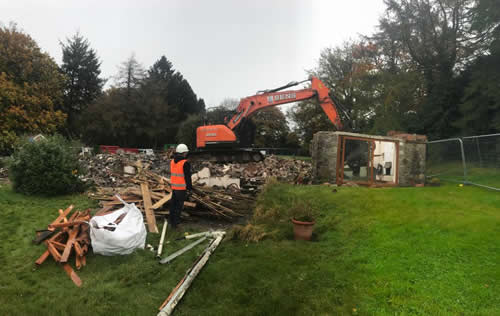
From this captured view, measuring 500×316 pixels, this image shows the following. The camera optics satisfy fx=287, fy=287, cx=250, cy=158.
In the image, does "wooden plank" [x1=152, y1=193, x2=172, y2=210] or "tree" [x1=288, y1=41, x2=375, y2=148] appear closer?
"wooden plank" [x1=152, y1=193, x2=172, y2=210]

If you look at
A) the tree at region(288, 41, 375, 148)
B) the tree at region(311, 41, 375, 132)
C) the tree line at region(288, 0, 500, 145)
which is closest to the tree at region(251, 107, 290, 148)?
the tree at region(288, 41, 375, 148)

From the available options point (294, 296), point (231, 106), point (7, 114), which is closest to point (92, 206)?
point (294, 296)

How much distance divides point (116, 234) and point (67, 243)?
83cm

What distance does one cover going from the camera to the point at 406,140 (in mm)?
10195

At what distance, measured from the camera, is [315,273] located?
399 cm

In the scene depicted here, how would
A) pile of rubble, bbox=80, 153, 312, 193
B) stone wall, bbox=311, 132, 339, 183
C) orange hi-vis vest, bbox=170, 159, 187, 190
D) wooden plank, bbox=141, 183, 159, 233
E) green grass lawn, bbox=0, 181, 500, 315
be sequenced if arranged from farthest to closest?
1. pile of rubble, bbox=80, 153, 312, 193
2. stone wall, bbox=311, 132, 339, 183
3. orange hi-vis vest, bbox=170, 159, 187, 190
4. wooden plank, bbox=141, 183, 159, 233
5. green grass lawn, bbox=0, 181, 500, 315

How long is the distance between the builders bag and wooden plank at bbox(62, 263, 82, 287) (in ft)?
1.43

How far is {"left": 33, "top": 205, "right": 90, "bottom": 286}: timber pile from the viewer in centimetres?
443

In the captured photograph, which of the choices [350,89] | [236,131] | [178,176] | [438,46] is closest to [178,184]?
[178,176]

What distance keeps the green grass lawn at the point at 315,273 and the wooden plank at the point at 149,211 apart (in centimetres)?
36

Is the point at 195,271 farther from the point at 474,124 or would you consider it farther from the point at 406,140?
the point at 474,124

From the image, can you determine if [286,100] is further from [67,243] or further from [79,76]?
[79,76]

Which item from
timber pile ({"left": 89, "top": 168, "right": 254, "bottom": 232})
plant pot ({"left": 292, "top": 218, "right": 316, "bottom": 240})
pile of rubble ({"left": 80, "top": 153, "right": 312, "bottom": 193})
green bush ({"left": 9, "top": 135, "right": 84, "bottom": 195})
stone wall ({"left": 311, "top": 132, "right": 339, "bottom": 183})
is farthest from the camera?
pile of rubble ({"left": 80, "top": 153, "right": 312, "bottom": 193})

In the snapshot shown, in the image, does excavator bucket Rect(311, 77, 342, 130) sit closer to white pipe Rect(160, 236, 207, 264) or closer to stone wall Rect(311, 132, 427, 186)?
stone wall Rect(311, 132, 427, 186)
